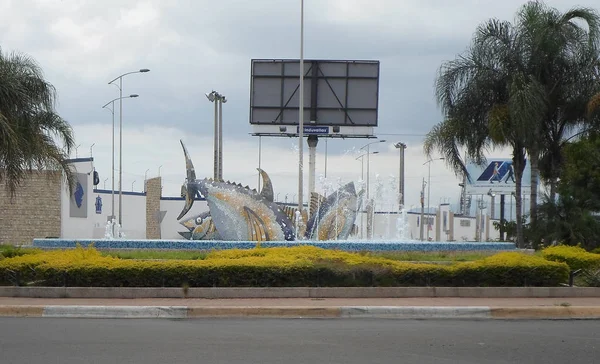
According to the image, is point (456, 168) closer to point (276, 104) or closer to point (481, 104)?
point (481, 104)

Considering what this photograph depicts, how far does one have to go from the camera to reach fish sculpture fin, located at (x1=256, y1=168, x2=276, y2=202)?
110ft

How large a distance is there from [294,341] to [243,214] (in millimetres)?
21924

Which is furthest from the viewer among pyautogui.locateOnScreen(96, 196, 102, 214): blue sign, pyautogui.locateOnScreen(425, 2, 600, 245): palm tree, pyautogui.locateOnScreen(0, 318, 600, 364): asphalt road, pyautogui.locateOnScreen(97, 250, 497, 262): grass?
pyautogui.locateOnScreen(96, 196, 102, 214): blue sign

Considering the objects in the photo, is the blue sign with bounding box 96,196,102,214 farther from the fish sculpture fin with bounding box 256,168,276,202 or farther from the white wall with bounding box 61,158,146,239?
the fish sculpture fin with bounding box 256,168,276,202

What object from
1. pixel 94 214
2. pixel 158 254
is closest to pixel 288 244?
pixel 158 254

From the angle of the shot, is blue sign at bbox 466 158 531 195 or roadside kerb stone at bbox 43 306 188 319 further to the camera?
blue sign at bbox 466 158 531 195

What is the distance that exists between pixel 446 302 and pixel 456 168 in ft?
61.8

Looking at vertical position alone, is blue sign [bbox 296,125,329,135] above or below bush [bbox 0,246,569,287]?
above

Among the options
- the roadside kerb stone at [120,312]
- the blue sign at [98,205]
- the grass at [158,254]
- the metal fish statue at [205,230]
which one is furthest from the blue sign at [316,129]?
the roadside kerb stone at [120,312]

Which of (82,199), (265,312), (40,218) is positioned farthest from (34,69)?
(82,199)

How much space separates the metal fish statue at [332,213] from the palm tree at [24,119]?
10810 millimetres

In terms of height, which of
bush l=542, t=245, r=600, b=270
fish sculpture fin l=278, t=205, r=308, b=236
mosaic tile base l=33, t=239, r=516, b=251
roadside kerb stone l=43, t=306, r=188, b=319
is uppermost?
fish sculpture fin l=278, t=205, r=308, b=236

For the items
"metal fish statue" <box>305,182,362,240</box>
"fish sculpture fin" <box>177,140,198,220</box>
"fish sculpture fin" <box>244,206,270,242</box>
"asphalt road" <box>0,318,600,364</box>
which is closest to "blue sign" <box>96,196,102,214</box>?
"fish sculpture fin" <box>177,140,198,220</box>

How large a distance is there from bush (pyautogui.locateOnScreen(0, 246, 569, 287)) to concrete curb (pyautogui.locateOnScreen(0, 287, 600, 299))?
35 cm
